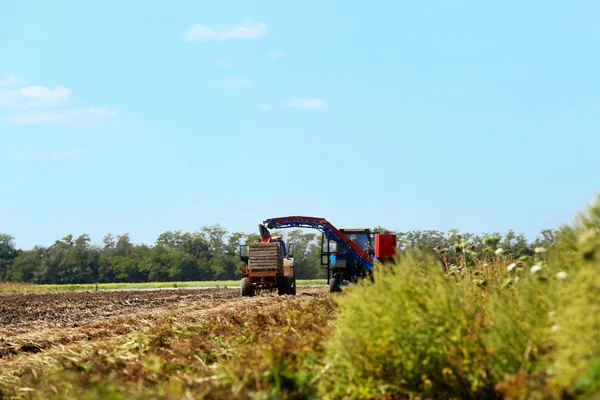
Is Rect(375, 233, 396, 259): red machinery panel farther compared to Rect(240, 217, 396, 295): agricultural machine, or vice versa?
Rect(240, 217, 396, 295): agricultural machine

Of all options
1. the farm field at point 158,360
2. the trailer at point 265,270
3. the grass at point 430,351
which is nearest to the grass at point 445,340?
the grass at point 430,351

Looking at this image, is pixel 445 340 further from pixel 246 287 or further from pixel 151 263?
pixel 151 263

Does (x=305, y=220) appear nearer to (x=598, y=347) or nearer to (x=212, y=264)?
(x=598, y=347)

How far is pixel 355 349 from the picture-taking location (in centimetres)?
509

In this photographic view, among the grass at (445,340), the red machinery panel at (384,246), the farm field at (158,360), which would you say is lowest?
the farm field at (158,360)

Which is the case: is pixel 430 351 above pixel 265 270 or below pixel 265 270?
below

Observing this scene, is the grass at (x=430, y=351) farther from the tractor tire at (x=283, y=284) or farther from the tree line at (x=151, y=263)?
the tree line at (x=151, y=263)

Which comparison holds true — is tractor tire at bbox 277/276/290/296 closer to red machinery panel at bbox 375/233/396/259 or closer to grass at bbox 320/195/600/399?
red machinery panel at bbox 375/233/396/259

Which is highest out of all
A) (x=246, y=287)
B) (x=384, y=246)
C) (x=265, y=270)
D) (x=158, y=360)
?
(x=384, y=246)

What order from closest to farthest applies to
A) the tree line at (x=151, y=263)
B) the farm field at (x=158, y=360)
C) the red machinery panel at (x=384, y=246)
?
the farm field at (x=158, y=360), the red machinery panel at (x=384, y=246), the tree line at (x=151, y=263)

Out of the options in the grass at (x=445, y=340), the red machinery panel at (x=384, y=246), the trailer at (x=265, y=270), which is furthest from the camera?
the trailer at (x=265, y=270)

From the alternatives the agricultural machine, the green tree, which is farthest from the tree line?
the agricultural machine

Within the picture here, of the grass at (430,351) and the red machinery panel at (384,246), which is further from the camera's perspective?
the red machinery panel at (384,246)

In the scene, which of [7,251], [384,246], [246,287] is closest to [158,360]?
[384,246]
